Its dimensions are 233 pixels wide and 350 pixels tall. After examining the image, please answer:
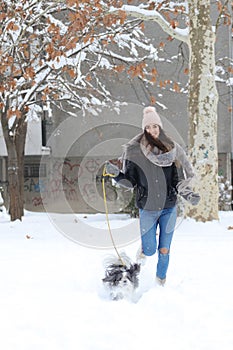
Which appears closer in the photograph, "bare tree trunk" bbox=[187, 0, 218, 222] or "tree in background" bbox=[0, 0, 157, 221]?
"tree in background" bbox=[0, 0, 157, 221]

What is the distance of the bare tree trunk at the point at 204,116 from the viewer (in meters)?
9.58

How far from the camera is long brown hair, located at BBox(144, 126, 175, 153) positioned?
4.54 m

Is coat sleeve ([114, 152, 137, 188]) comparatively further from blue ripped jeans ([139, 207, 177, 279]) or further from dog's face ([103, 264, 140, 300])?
dog's face ([103, 264, 140, 300])

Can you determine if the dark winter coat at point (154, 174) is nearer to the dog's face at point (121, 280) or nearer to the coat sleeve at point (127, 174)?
the coat sleeve at point (127, 174)

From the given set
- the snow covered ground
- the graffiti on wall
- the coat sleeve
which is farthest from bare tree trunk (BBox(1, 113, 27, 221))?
the coat sleeve

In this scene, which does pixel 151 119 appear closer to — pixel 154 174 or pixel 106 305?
pixel 154 174

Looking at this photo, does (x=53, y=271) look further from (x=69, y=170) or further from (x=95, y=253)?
(x=69, y=170)

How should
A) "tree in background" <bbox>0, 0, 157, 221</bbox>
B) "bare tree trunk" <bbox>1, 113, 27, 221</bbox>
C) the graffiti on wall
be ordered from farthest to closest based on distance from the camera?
the graffiti on wall, "bare tree trunk" <bbox>1, 113, 27, 221</bbox>, "tree in background" <bbox>0, 0, 157, 221</bbox>

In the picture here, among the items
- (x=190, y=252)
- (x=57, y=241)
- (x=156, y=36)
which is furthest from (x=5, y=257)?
(x=156, y=36)

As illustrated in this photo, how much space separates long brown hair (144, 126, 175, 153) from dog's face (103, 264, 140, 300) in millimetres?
1172

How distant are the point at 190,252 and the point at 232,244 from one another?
2.91 ft

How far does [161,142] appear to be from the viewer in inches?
180

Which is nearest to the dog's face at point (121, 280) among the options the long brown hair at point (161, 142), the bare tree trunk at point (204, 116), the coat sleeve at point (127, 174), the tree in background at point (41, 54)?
the coat sleeve at point (127, 174)

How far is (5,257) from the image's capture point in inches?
254
